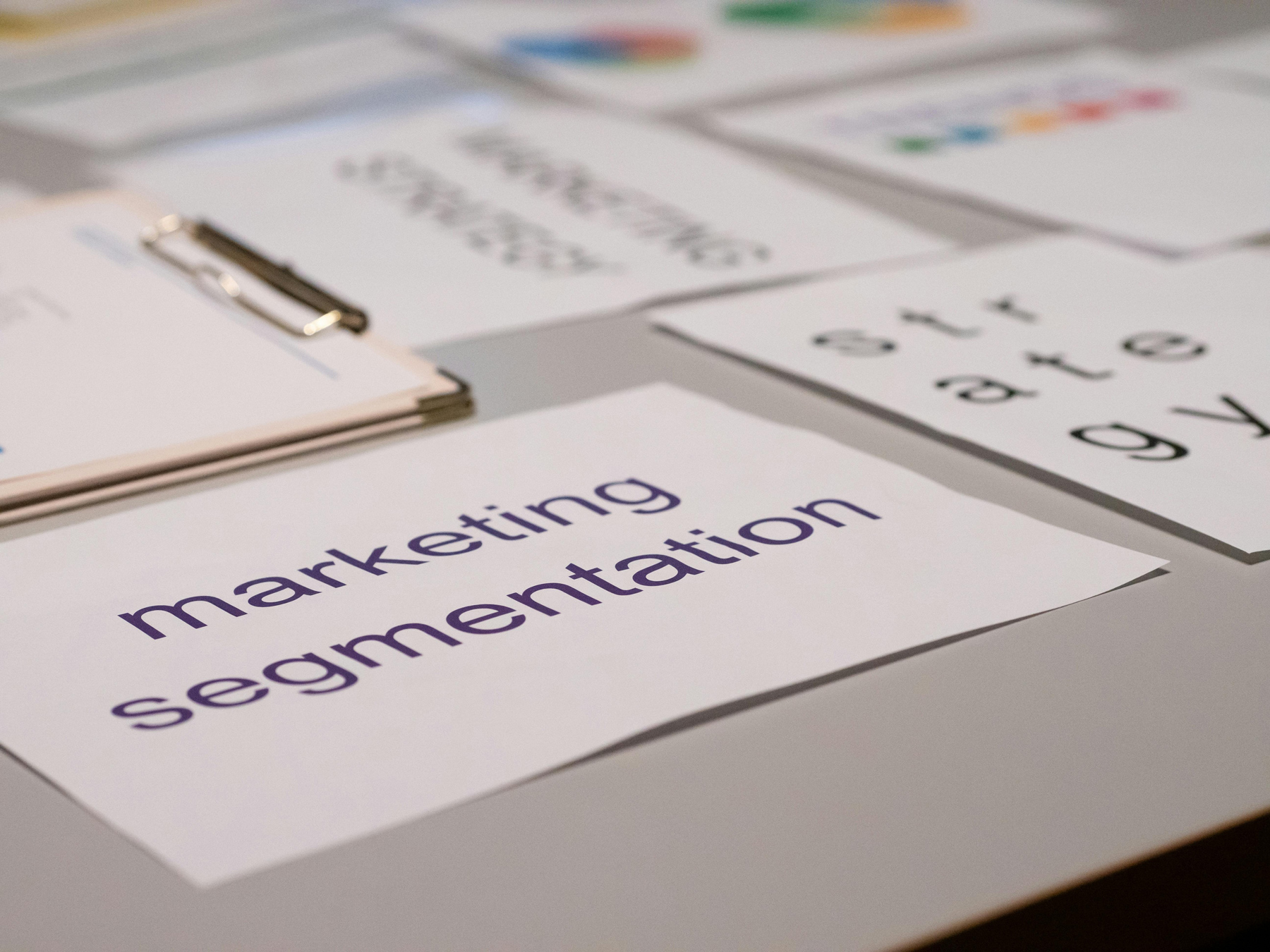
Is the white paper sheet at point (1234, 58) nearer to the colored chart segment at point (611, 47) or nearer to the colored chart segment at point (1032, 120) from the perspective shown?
the colored chart segment at point (1032, 120)

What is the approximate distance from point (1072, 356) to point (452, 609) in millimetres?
296

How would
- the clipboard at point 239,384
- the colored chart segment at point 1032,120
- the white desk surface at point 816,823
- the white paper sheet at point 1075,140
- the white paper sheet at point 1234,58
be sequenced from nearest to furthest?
the white desk surface at point 816,823, the clipboard at point 239,384, the white paper sheet at point 1075,140, the colored chart segment at point 1032,120, the white paper sheet at point 1234,58

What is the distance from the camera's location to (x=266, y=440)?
0.54 m

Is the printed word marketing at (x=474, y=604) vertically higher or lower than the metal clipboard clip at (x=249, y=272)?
lower

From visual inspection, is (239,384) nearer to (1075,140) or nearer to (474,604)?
(474,604)

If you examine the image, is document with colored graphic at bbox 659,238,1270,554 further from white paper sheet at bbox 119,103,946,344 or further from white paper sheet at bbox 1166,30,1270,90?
→ white paper sheet at bbox 1166,30,1270,90

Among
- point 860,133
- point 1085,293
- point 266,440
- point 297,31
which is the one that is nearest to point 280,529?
point 266,440

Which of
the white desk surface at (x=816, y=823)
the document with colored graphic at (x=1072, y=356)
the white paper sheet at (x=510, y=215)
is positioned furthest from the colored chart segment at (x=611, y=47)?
the white desk surface at (x=816, y=823)

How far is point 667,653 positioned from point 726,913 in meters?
0.10

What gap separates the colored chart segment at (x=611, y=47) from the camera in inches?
44.9

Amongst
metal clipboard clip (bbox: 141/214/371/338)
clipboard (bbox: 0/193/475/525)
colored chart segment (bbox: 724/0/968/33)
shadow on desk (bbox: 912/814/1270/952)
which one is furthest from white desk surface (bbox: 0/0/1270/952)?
colored chart segment (bbox: 724/0/968/33)

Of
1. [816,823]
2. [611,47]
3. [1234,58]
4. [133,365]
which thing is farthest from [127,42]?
[816,823]

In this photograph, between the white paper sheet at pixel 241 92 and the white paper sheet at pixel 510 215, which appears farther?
the white paper sheet at pixel 241 92

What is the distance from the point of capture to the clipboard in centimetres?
52
